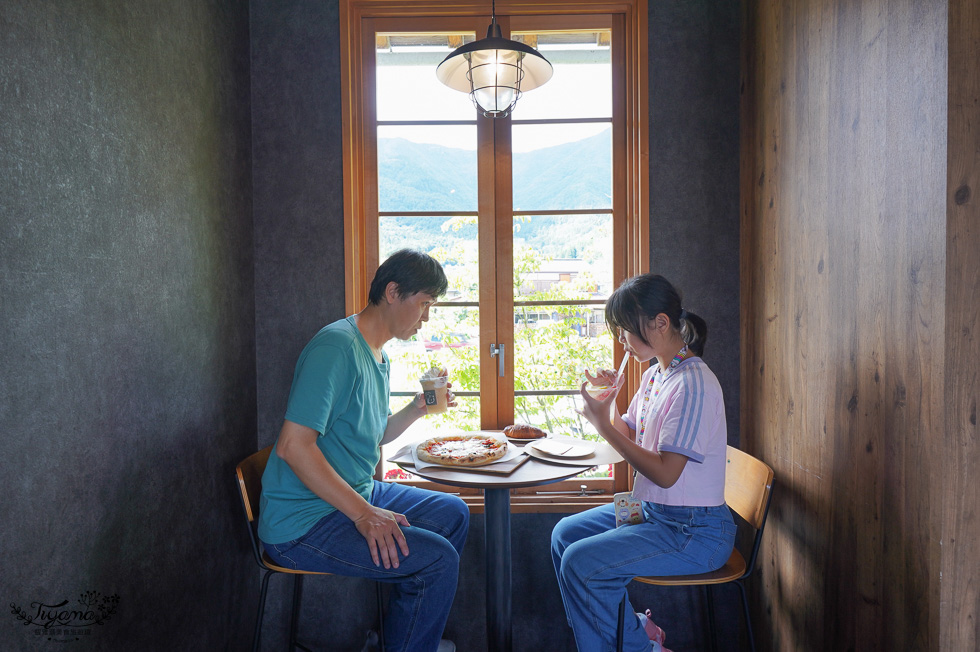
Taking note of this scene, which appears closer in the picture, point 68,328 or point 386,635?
point 68,328

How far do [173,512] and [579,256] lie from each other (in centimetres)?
191

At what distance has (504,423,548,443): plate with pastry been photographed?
236cm

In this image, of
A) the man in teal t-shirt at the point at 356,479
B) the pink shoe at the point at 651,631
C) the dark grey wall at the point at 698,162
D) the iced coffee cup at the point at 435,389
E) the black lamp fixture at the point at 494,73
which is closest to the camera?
the man in teal t-shirt at the point at 356,479

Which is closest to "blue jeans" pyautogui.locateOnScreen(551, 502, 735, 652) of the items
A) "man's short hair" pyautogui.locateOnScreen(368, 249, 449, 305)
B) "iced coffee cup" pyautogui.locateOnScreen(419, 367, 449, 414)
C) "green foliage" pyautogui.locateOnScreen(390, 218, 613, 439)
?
"iced coffee cup" pyautogui.locateOnScreen(419, 367, 449, 414)

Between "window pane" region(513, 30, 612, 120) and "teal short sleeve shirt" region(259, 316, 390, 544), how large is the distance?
141 cm

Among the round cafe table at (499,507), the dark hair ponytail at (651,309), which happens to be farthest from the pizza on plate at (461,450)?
the dark hair ponytail at (651,309)

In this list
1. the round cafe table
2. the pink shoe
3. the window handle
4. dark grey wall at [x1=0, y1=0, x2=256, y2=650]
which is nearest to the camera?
dark grey wall at [x1=0, y1=0, x2=256, y2=650]

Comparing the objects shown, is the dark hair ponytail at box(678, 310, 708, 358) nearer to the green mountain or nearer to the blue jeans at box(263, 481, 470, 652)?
the green mountain

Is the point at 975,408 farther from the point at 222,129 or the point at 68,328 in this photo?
the point at 222,129

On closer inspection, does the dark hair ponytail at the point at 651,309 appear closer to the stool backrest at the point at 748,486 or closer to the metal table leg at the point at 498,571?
the stool backrest at the point at 748,486

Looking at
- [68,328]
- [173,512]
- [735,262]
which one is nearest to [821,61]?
[735,262]

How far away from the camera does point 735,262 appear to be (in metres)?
2.55

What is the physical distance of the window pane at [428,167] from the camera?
2689 mm

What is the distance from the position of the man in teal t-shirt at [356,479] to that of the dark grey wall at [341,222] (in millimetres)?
679
